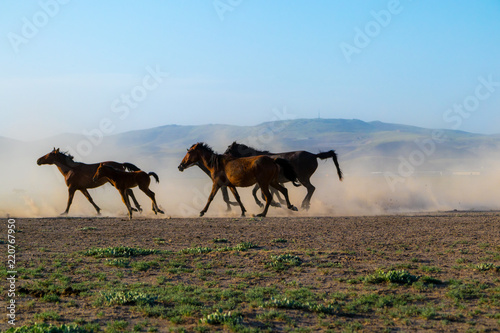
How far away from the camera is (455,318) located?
26.5 feet

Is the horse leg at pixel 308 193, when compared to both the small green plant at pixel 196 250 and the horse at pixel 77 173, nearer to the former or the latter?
the horse at pixel 77 173

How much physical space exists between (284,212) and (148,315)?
16.1 metres

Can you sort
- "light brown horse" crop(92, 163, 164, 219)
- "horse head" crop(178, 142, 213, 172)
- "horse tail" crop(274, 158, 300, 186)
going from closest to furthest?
1. "light brown horse" crop(92, 163, 164, 219)
2. "horse tail" crop(274, 158, 300, 186)
3. "horse head" crop(178, 142, 213, 172)

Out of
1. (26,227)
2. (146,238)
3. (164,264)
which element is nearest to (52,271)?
(164,264)

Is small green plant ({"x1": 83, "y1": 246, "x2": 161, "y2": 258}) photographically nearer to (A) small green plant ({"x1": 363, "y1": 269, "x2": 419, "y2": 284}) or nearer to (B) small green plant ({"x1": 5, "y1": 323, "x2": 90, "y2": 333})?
(A) small green plant ({"x1": 363, "y1": 269, "x2": 419, "y2": 284})

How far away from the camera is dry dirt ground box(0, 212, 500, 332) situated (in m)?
7.95

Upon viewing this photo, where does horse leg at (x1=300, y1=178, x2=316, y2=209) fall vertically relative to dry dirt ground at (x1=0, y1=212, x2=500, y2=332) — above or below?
above

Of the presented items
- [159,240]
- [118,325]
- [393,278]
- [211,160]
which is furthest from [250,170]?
[118,325]

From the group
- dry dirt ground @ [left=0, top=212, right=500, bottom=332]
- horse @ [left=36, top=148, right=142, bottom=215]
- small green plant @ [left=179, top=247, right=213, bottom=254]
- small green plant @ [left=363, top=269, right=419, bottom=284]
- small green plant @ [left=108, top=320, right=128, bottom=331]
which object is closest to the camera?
small green plant @ [left=108, top=320, right=128, bottom=331]

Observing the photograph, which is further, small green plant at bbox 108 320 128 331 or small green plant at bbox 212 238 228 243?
small green plant at bbox 212 238 228 243

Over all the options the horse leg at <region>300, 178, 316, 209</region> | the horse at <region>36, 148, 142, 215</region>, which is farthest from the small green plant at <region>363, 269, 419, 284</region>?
the horse at <region>36, 148, 142, 215</region>

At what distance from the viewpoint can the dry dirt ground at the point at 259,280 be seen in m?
7.95

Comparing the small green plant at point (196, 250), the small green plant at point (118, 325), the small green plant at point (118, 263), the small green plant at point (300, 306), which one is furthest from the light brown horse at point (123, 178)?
the small green plant at point (118, 325)

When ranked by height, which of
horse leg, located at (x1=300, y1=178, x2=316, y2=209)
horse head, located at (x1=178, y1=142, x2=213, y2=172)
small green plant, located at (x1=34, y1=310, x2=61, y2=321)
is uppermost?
horse head, located at (x1=178, y1=142, x2=213, y2=172)
